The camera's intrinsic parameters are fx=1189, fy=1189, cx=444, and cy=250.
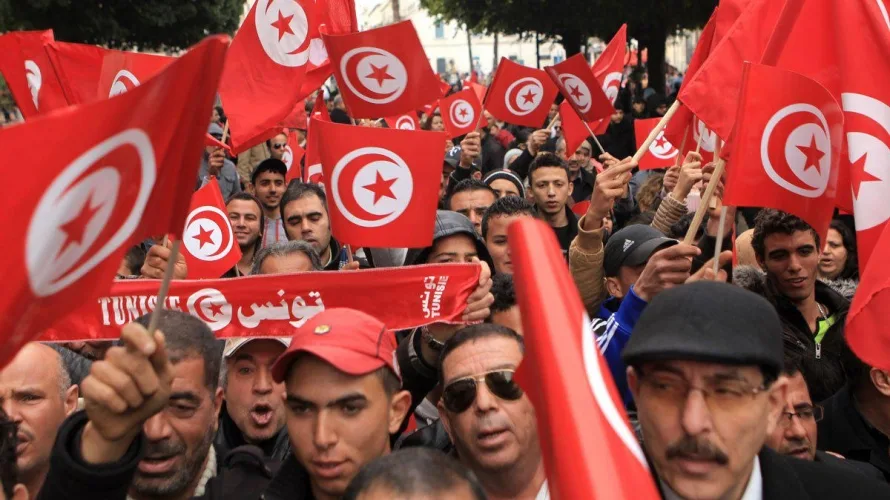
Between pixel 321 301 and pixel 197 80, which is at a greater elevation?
pixel 197 80

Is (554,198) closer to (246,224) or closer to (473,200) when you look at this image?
(473,200)

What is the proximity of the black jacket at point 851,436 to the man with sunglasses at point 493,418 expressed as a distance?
4.21ft

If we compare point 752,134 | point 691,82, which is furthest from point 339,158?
point 752,134

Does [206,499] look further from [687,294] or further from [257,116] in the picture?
[257,116]

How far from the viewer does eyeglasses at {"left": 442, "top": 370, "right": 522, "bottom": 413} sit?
355 centimetres

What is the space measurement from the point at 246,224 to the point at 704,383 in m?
5.34

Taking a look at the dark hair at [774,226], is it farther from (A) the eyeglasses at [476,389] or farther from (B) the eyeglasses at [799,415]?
(A) the eyeglasses at [476,389]

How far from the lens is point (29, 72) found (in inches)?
319

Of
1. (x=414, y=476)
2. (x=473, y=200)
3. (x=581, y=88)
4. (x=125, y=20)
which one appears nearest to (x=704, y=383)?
(x=414, y=476)

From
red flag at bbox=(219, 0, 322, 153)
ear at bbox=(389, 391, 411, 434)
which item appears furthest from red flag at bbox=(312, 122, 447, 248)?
ear at bbox=(389, 391, 411, 434)

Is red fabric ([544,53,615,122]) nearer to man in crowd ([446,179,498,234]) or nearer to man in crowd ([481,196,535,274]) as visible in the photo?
man in crowd ([446,179,498,234])

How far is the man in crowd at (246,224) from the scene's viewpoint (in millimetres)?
7359

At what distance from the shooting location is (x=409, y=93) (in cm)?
698

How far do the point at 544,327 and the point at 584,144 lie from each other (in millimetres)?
9803
